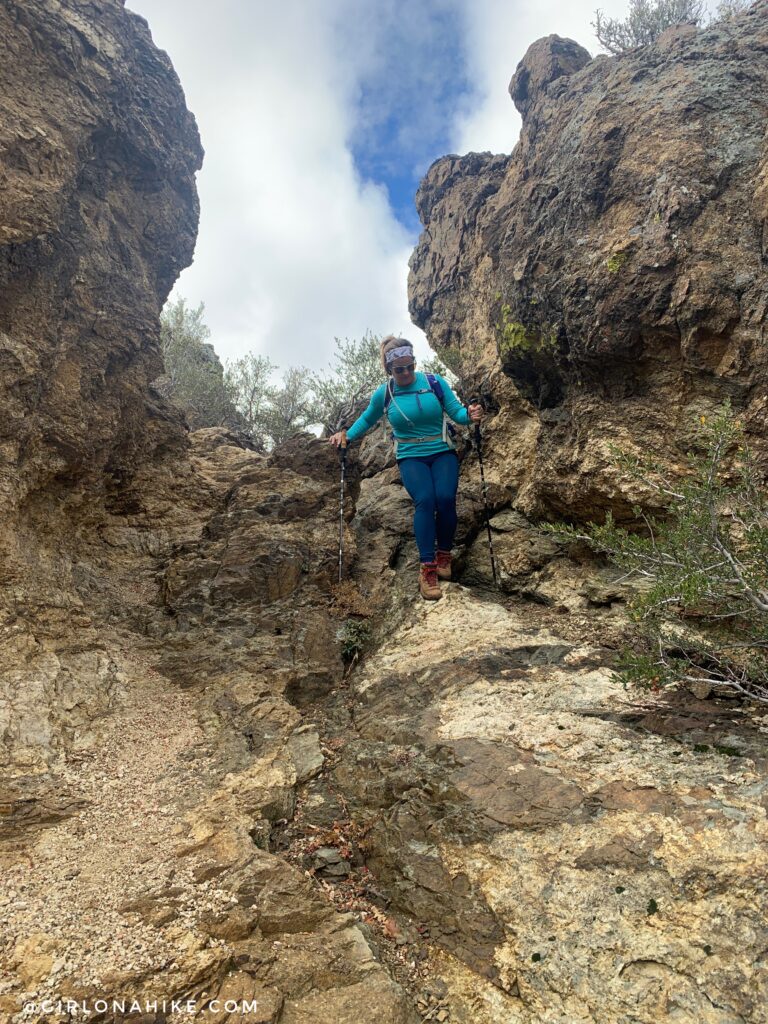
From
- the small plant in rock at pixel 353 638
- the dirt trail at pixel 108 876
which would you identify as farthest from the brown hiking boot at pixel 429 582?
the dirt trail at pixel 108 876

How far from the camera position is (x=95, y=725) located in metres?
5.38

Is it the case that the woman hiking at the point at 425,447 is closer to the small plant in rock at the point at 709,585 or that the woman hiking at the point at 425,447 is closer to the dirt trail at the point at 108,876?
the small plant in rock at the point at 709,585

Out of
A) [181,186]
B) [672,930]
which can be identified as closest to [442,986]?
[672,930]

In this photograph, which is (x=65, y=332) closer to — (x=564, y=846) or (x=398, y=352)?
(x=398, y=352)

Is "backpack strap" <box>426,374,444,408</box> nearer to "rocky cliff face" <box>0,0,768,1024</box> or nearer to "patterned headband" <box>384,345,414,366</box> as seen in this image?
"patterned headband" <box>384,345,414,366</box>

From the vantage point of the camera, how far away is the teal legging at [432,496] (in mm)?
7223

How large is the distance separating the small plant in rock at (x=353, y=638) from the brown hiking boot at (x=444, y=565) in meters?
1.16

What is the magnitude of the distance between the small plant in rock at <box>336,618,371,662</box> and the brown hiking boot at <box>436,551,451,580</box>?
116 cm

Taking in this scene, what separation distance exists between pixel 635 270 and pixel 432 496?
11.1ft

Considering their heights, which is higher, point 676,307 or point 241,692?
point 676,307

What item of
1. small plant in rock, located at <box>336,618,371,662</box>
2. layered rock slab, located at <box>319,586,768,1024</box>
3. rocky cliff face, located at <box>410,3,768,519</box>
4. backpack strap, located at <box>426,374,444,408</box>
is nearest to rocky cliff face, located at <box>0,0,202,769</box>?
small plant in rock, located at <box>336,618,371,662</box>

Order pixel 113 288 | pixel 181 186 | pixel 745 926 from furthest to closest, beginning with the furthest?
pixel 181 186 < pixel 113 288 < pixel 745 926

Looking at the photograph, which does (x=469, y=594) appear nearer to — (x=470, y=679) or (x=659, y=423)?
(x=470, y=679)

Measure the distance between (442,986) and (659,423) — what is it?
5.34 m
